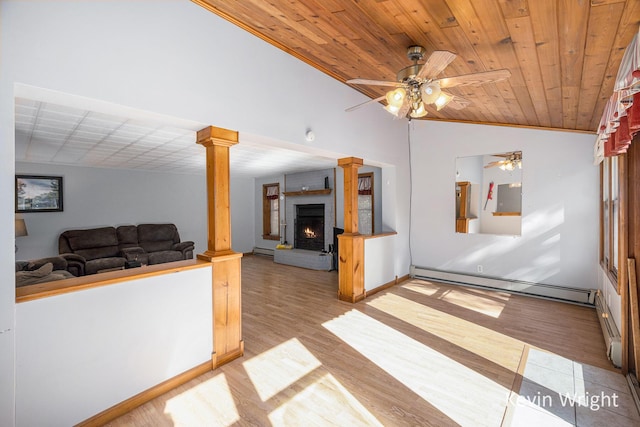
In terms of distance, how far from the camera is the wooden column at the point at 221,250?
8.32ft

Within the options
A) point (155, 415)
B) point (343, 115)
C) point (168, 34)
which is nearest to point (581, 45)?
point (343, 115)

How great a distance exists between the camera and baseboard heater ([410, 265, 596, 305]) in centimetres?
403

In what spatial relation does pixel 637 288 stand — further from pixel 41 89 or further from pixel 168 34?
pixel 41 89

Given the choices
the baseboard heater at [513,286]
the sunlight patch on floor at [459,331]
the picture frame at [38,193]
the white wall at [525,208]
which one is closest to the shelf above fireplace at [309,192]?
the white wall at [525,208]

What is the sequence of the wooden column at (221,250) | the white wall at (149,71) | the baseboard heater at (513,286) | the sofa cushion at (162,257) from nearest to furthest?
the white wall at (149,71) → the wooden column at (221,250) → the baseboard heater at (513,286) → the sofa cushion at (162,257)

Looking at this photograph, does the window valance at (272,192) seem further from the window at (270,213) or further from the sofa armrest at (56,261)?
the sofa armrest at (56,261)

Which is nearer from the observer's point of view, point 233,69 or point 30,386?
point 30,386

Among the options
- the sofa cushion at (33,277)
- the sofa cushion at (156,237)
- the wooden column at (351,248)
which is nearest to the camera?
the sofa cushion at (33,277)

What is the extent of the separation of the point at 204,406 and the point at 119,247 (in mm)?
5343

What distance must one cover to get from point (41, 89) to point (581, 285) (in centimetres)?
599

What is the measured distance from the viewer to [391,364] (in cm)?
260

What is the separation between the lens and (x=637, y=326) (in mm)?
2188

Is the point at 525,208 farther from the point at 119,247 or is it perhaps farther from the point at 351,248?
the point at 119,247

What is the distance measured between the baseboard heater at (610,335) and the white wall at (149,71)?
3.32m
